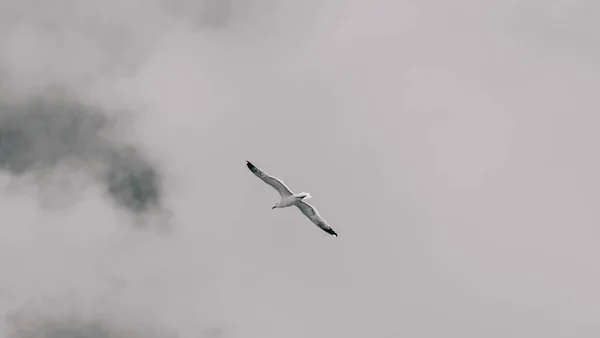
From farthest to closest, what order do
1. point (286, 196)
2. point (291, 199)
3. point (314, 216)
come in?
point (314, 216) < point (286, 196) < point (291, 199)

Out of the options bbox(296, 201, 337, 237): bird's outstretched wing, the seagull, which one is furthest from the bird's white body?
bbox(296, 201, 337, 237): bird's outstretched wing

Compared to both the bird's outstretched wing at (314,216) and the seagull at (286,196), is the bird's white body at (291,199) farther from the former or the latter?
the bird's outstretched wing at (314,216)

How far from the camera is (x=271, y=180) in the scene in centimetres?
11856

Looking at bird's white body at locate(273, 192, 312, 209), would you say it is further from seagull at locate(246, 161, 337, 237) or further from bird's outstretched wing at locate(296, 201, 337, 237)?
bird's outstretched wing at locate(296, 201, 337, 237)

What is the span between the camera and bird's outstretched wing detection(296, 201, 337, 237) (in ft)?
401

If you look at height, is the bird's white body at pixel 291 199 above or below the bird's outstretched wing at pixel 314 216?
below

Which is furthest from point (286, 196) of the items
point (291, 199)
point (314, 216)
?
point (314, 216)

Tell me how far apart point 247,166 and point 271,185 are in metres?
5.32

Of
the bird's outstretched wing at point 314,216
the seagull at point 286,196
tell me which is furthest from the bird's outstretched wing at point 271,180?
the bird's outstretched wing at point 314,216

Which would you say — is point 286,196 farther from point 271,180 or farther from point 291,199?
point 271,180

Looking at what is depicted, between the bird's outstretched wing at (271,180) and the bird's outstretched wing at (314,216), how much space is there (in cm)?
375

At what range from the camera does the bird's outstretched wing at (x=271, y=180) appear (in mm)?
117438

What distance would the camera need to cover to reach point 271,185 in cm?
11969

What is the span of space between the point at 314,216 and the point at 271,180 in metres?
10.6
